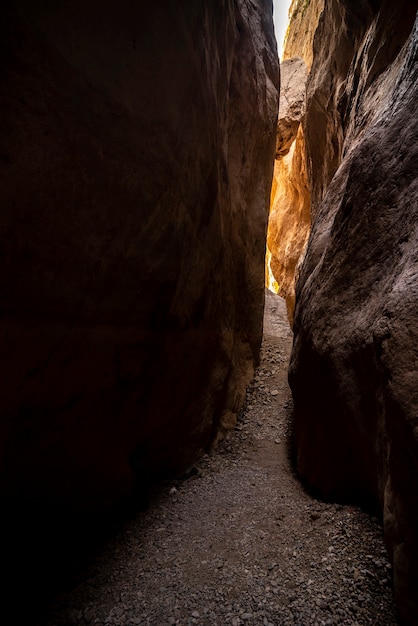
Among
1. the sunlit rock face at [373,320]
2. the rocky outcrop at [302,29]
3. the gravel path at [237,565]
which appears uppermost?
the rocky outcrop at [302,29]

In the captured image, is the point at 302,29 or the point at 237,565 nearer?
the point at 237,565

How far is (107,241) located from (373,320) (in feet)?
7.77

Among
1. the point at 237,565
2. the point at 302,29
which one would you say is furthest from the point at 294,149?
the point at 237,565

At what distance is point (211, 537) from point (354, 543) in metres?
1.35

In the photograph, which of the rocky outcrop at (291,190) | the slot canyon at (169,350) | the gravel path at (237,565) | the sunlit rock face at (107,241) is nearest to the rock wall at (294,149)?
the rocky outcrop at (291,190)

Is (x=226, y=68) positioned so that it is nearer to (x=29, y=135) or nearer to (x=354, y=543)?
(x=29, y=135)

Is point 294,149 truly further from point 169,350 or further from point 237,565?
point 237,565

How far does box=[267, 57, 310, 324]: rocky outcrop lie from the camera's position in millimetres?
12898

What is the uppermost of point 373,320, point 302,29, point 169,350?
point 302,29

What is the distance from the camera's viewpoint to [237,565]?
9.36 feet

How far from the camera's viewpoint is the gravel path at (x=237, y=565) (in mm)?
2336

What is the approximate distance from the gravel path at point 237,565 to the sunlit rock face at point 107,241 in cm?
62

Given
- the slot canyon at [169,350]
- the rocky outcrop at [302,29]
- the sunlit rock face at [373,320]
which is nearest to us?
the sunlit rock face at [373,320]

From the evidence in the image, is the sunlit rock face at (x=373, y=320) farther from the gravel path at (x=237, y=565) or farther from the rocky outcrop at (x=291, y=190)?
the rocky outcrop at (x=291, y=190)
